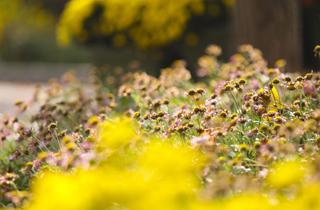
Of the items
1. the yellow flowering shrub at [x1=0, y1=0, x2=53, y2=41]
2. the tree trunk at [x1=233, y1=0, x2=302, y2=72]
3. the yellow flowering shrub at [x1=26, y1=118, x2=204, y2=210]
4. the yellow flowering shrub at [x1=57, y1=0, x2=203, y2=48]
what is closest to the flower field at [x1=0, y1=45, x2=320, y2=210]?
the yellow flowering shrub at [x1=26, y1=118, x2=204, y2=210]

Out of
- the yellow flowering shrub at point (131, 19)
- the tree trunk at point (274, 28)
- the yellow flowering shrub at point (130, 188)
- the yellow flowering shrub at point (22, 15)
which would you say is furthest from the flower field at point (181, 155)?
the yellow flowering shrub at point (22, 15)

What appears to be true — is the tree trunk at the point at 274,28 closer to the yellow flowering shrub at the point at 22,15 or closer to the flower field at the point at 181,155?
the flower field at the point at 181,155

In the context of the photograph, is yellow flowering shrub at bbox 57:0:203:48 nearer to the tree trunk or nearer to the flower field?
the tree trunk

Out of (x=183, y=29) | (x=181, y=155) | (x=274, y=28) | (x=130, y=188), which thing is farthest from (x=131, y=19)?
(x=130, y=188)

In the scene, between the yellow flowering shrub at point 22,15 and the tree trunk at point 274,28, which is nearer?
the tree trunk at point 274,28

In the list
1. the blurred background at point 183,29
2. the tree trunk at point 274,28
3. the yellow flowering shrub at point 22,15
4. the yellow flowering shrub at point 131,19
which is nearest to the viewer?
the tree trunk at point 274,28

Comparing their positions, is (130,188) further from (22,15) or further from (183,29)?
(22,15)
